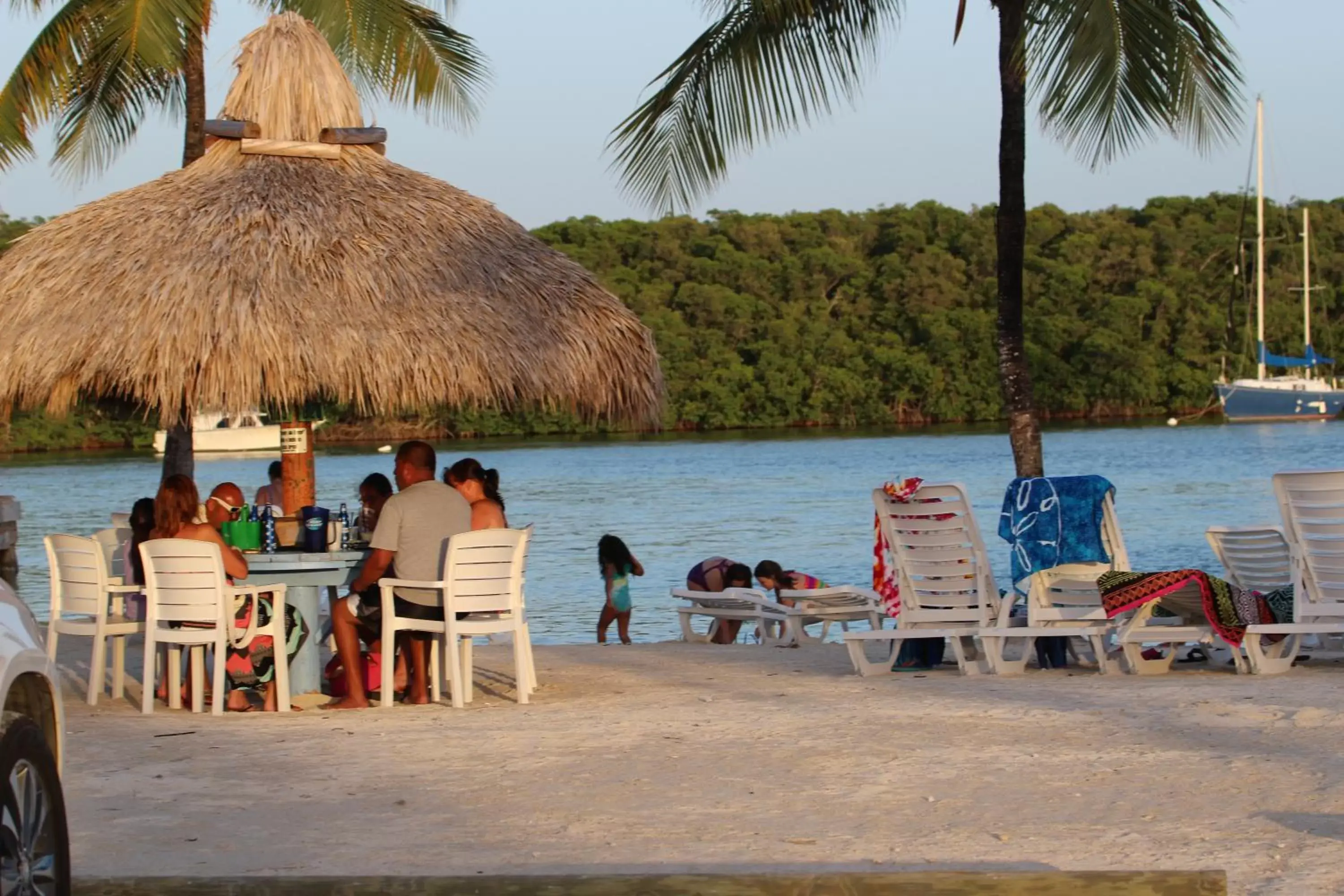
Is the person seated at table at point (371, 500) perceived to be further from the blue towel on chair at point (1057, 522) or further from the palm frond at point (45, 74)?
the palm frond at point (45, 74)

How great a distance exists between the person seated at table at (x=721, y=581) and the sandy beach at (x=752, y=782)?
372cm

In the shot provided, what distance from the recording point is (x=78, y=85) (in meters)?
15.2

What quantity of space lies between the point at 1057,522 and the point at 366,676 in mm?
3362

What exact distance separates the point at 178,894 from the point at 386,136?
23.1ft

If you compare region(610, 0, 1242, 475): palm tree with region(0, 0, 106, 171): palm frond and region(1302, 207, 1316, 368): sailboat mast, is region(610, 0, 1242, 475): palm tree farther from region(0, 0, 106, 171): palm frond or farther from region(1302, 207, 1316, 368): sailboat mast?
region(1302, 207, 1316, 368): sailboat mast

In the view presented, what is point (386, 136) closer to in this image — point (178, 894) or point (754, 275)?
point (178, 894)

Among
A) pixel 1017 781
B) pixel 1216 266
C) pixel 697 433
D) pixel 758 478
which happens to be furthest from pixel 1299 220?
pixel 1017 781

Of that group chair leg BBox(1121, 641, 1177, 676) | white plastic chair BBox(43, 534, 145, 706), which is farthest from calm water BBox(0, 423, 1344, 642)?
chair leg BBox(1121, 641, 1177, 676)

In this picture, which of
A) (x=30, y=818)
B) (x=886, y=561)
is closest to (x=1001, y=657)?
(x=886, y=561)

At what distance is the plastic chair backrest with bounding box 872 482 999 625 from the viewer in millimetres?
8141

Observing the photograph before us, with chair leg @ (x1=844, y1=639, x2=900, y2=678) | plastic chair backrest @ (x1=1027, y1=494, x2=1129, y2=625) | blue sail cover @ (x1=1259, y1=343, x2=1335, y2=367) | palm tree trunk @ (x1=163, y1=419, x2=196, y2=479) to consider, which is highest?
blue sail cover @ (x1=1259, y1=343, x2=1335, y2=367)

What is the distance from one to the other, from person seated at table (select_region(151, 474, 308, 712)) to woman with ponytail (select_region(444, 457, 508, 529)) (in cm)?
104

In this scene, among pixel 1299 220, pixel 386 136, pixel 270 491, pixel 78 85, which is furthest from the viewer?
pixel 1299 220

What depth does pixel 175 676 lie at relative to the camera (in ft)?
26.5
